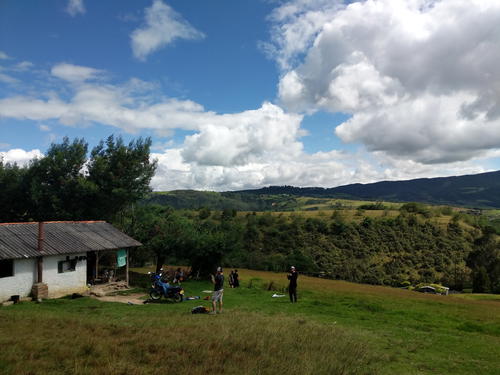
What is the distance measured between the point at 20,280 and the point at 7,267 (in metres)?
1.00

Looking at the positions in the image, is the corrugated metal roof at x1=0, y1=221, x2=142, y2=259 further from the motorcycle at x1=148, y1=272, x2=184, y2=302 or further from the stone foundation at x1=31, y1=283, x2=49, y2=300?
the motorcycle at x1=148, y1=272, x2=184, y2=302

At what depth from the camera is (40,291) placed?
67.6ft

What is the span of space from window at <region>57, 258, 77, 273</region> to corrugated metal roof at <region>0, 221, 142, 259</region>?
0.95 metres

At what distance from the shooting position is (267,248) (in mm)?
78188

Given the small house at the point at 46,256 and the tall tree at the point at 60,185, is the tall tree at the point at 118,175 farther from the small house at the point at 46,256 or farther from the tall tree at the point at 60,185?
the small house at the point at 46,256

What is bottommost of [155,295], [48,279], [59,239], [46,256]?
[155,295]

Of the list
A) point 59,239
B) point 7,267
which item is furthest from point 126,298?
point 7,267

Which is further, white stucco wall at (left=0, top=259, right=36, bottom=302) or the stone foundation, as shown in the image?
the stone foundation

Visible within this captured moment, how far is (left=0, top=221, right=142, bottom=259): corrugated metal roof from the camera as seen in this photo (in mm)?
20328

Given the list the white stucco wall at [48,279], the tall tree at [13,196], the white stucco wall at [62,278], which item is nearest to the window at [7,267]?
the white stucco wall at [48,279]

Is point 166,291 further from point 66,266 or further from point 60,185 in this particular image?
point 60,185

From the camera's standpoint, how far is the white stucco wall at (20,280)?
1930cm

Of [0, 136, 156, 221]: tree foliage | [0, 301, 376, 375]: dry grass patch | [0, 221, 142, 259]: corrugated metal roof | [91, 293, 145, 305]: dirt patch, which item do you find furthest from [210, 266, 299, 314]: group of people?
[0, 136, 156, 221]: tree foliage

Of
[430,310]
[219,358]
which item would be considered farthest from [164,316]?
[430,310]
